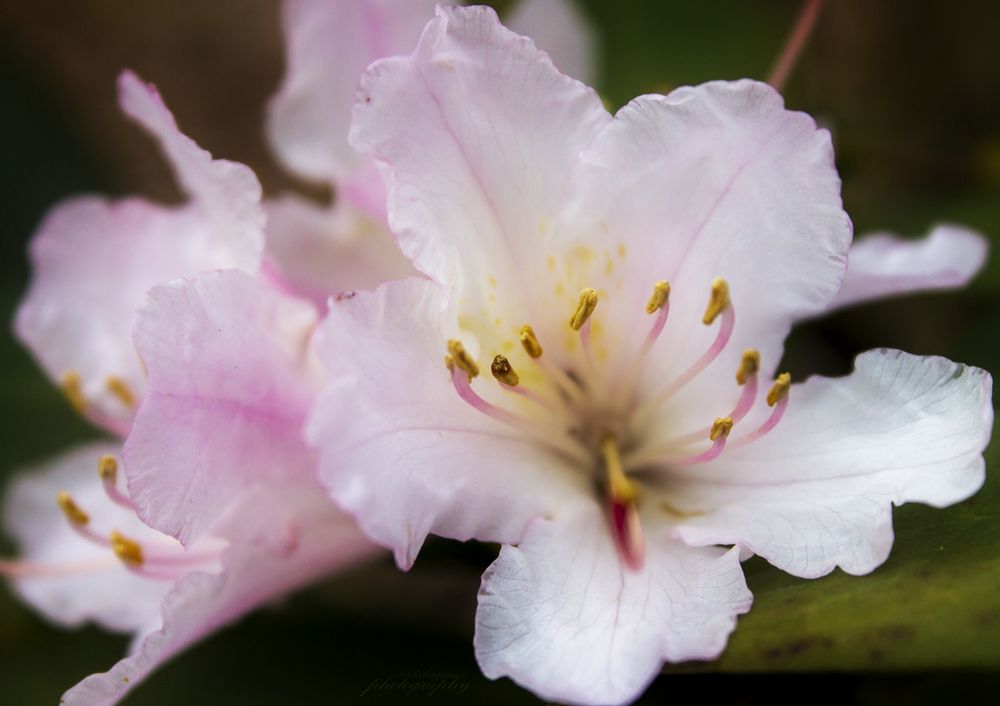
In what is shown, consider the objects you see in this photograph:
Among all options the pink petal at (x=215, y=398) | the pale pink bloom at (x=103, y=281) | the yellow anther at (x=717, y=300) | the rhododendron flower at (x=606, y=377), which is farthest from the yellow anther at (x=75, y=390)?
the yellow anther at (x=717, y=300)

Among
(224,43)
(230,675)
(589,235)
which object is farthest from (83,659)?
(224,43)

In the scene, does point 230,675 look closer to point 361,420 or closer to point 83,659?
point 83,659

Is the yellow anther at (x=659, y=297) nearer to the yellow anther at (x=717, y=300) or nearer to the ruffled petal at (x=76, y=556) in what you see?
the yellow anther at (x=717, y=300)

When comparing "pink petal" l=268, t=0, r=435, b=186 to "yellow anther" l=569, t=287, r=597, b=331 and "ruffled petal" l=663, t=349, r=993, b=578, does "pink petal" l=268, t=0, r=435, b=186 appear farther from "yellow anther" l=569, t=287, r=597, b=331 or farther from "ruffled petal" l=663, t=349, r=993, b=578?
"ruffled petal" l=663, t=349, r=993, b=578

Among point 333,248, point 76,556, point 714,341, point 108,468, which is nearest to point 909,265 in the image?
point 714,341

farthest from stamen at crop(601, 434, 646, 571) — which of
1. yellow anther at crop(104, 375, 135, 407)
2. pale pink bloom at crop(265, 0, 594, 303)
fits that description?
yellow anther at crop(104, 375, 135, 407)
